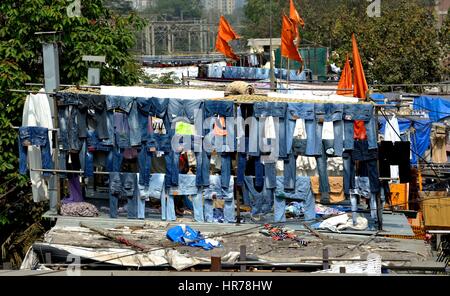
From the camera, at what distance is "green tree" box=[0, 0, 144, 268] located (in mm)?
15312

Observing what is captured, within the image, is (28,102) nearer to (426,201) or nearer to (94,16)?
(94,16)

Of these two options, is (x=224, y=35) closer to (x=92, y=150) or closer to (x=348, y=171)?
(x=92, y=150)

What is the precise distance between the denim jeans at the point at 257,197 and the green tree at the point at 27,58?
3.79 m

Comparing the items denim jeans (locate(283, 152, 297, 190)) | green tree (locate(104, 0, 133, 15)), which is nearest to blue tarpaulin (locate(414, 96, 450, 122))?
green tree (locate(104, 0, 133, 15))

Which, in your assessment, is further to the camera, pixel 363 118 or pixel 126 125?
pixel 126 125

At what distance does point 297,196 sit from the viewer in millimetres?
13430

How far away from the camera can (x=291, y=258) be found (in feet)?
39.0

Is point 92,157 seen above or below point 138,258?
above

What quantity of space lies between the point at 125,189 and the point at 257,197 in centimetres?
182

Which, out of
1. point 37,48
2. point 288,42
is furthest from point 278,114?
point 288,42

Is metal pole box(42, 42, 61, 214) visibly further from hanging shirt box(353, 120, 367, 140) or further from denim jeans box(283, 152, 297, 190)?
hanging shirt box(353, 120, 367, 140)

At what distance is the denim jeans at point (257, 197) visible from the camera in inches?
527

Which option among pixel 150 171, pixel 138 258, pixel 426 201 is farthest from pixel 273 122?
pixel 426 201

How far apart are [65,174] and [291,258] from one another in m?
3.57
